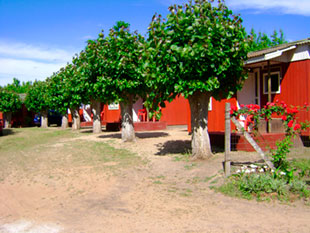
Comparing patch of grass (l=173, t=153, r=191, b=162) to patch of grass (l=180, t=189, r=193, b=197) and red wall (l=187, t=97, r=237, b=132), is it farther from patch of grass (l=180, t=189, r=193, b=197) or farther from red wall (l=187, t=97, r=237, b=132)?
red wall (l=187, t=97, r=237, b=132)

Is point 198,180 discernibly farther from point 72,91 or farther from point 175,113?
point 175,113

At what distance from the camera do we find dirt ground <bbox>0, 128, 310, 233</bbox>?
188 inches

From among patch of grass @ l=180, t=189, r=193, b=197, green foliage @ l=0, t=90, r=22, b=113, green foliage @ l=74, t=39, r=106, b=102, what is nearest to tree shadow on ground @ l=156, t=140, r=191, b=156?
green foliage @ l=74, t=39, r=106, b=102

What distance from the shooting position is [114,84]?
12977 millimetres

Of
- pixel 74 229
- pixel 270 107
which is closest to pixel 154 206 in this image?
pixel 74 229

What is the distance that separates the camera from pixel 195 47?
25.8 feet

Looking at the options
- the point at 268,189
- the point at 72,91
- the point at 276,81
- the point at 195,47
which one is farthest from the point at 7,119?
the point at 268,189

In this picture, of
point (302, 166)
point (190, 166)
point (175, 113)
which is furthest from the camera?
point (175, 113)

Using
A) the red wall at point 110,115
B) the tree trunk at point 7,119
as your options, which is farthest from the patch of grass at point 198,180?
the tree trunk at point 7,119

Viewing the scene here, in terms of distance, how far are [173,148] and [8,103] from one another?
82.9 feet

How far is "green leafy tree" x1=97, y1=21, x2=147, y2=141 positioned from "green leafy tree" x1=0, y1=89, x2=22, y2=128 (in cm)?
2189

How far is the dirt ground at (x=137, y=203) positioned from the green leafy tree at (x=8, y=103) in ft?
81.7

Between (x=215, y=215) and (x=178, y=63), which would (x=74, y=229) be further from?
(x=178, y=63)

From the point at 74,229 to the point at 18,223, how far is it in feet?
3.24
